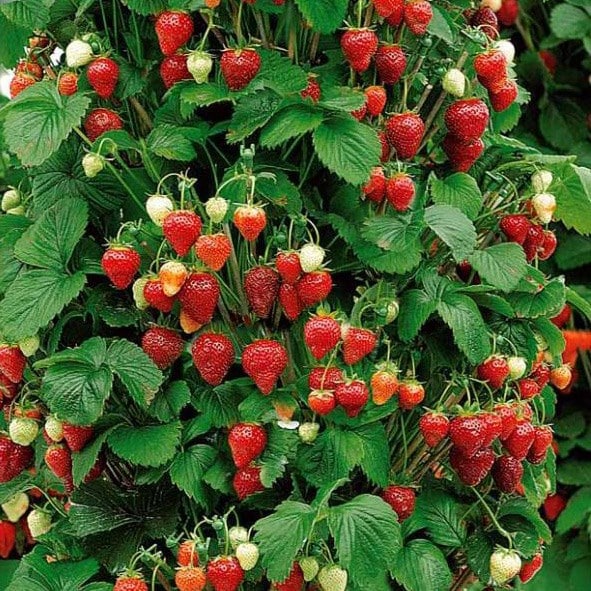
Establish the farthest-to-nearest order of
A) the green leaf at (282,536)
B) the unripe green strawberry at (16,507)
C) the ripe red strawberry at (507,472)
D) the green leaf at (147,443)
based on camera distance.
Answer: the unripe green strawberry at (16,507) → the ripe red strawberry at (507,472) → the green leaf at (147,443) → the green leaf at (282,536)

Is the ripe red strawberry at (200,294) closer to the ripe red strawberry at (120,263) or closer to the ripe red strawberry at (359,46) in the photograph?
the ripe red strawberry at (120,263)

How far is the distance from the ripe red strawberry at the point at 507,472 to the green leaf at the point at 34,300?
2.47 ft

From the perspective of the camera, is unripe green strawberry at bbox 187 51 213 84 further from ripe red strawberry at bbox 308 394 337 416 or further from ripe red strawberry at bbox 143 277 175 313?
ripe red strawberry at bbox 308 394 337 416

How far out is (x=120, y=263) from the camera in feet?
5.44

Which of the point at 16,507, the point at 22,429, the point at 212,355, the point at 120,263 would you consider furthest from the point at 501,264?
the point at 16,507

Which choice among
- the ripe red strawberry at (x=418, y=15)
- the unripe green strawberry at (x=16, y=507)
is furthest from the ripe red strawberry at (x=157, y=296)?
the unripe green strawberry at (x=16, y=507)

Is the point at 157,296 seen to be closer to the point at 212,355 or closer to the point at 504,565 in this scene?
the point at 212,355

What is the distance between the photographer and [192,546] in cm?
166

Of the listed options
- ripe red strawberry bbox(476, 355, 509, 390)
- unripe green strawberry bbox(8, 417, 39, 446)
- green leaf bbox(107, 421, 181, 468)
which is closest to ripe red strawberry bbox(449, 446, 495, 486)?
ripe red strawberry bbox(476, 355, 509, 390)

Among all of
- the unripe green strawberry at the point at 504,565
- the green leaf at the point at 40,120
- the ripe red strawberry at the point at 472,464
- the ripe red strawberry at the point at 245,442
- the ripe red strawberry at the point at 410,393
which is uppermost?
the green leaf at the point at 40,120

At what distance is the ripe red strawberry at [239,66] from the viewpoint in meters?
1.68

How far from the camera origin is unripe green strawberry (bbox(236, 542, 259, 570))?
64.6 inches

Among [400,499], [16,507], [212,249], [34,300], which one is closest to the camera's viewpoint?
[212,249]

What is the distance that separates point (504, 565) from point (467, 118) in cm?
70
